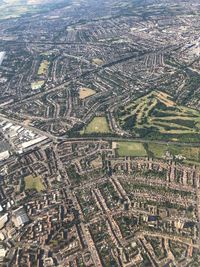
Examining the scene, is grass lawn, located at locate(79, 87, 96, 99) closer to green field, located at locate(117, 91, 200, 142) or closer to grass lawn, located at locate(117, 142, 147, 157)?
green field, located at locate(117, 91, 200, 142)

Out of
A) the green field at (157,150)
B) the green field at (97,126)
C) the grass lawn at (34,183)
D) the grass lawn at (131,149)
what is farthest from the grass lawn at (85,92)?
the grass lawn at (34,183)

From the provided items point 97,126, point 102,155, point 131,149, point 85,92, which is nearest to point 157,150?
point 131,149

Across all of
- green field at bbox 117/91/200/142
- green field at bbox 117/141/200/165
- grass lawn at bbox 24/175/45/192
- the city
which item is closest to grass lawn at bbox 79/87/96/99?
the city

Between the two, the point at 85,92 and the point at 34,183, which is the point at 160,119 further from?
the point at 34,183

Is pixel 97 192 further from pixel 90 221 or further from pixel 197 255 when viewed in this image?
pixel 197 255

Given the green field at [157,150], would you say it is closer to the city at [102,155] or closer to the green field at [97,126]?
the city at [102,155]

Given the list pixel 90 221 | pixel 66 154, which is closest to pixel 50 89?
pixel 66 154
